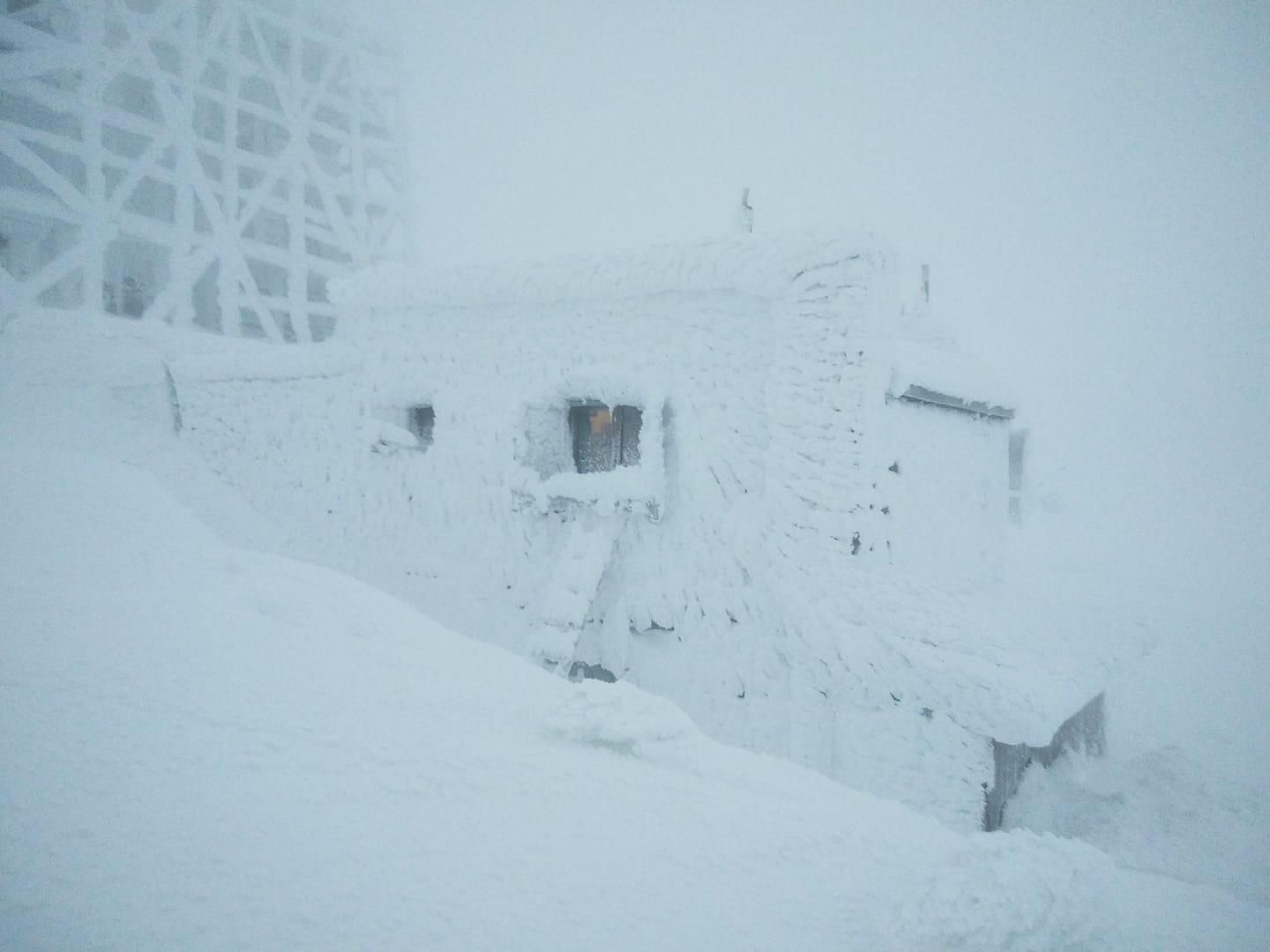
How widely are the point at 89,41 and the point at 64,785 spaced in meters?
15.4

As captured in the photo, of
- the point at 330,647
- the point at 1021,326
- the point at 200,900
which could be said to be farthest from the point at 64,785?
the point at 1021,326

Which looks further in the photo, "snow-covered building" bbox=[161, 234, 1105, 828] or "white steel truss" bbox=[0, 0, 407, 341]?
"white steel truss" bbox=[0, 0, 407, 341]

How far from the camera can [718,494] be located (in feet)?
18.5

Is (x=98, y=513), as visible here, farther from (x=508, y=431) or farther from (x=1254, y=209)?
(x=1254, y=209)

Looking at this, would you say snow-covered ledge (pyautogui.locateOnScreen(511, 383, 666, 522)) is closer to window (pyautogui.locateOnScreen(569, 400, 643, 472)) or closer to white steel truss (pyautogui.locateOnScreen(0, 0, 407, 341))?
window (pyautogui.locateOnScreen(569, 400, 643, 472))

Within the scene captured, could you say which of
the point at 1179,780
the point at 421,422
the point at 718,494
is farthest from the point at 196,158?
the point at 1179,780

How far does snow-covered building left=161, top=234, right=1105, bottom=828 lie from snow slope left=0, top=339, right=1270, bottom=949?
235 centimetres

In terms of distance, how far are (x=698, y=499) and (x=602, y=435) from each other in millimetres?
1614

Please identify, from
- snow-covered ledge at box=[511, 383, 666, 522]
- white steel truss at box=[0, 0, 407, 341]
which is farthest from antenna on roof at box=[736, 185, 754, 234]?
white steel truss at box=[0, 0, 407, 341]

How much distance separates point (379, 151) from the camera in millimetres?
15383

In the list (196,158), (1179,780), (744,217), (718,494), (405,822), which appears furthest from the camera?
(196,158)

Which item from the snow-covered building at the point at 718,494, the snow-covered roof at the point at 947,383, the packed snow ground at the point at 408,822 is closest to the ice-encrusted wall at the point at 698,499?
the snow-covered building at the point at 718,494

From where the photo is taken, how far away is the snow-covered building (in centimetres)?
467

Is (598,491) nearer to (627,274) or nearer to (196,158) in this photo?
(627,274)
